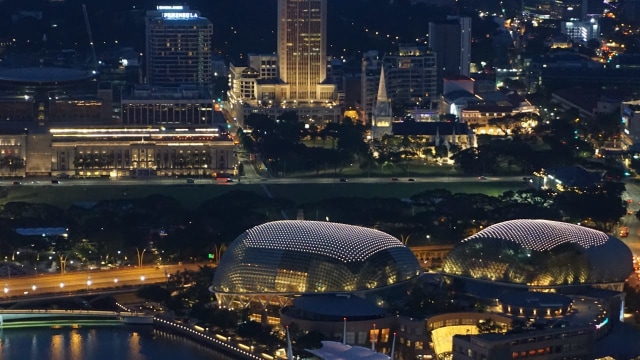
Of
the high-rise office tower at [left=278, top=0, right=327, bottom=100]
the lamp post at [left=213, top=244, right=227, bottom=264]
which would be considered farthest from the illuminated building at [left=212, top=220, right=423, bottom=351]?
the high-rise office tower at [left=278, top=0, right=327, bottom=100]

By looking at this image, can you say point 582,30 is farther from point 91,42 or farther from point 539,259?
point 539,259

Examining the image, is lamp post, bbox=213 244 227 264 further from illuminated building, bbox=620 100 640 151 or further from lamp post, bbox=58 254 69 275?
illuminated building, bbox=620 100 640 151

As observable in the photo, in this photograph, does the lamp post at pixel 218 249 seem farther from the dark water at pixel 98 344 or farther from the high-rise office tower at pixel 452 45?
the high-rise office tower at pixel 452 45

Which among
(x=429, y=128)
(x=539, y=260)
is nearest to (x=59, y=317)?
(x=539, y=260)

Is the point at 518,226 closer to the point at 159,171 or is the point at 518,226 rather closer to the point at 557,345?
the point at 557,345

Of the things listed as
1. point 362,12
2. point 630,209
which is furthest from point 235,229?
point 362,12
